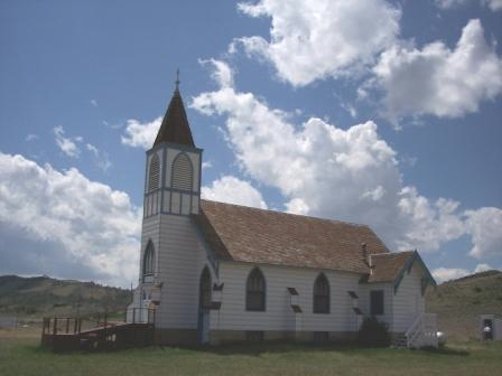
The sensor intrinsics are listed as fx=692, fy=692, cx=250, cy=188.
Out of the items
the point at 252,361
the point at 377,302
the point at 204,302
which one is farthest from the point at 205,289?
the point at 377,302

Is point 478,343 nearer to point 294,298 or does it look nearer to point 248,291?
point 294,298

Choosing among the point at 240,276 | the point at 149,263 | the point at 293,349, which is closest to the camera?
the point at 293,349

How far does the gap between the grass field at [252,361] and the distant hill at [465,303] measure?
1720cm

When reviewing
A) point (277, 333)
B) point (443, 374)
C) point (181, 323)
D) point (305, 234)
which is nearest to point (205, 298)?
point (181, 323)

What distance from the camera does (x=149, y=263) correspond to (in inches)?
1491

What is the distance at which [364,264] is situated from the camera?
41969 mm

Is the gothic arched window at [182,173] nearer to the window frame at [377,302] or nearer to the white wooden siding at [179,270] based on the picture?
the white wooden siding at [179,270]

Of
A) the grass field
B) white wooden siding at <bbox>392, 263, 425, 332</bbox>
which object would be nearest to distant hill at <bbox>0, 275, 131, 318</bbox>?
white wooden siding at <bbox>392, 263, 425, 332</bbox>

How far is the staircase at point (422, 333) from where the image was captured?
37.9 meters

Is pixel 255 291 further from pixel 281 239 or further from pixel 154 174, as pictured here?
pixel 154 174

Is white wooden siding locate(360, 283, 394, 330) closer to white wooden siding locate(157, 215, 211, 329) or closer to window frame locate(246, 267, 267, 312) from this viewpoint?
window frame locate(246, 267, 267, 312)

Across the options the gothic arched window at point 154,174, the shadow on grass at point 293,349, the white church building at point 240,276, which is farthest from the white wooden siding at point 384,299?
the gothic arched window at point 154,174

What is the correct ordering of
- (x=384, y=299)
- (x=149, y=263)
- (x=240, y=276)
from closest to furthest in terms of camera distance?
(x=240, y=276), (x=149, y=263), (x=384, y=299)

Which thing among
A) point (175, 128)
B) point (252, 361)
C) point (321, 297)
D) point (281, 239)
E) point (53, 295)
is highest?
point (175, 128)
